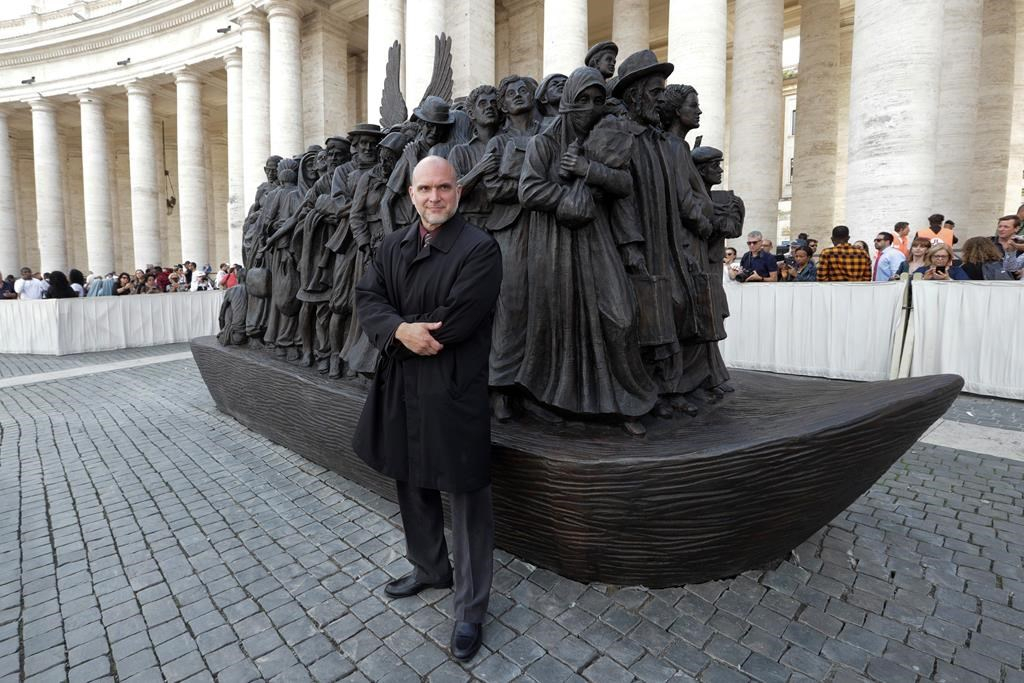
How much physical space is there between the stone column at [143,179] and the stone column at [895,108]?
1043 inches

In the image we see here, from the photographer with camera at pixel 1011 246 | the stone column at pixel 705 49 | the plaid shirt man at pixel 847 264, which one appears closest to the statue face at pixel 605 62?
the plaid shirt man at pixel 847 264

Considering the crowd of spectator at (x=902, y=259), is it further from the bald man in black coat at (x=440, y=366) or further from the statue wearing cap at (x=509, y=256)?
the bald man in black coat at (x=440, y=366)

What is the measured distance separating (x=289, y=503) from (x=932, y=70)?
36.2ft

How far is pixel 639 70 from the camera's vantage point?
→ 309 cm

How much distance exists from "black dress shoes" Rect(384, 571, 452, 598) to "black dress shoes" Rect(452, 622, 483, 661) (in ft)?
1.43

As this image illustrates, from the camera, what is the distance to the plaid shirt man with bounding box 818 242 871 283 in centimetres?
766

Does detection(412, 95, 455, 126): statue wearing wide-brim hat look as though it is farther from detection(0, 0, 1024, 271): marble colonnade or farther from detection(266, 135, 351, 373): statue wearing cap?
detection(0, 0, 1024, 271): marble colonnade

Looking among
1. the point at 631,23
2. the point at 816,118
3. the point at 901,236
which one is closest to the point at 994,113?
the point at 816,118

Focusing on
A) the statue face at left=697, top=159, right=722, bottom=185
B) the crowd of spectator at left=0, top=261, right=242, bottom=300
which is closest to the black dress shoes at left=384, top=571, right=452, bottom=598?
the statue face at left=697, top=159, right=722, bottom=185

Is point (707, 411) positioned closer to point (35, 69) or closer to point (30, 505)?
point (30, 505)

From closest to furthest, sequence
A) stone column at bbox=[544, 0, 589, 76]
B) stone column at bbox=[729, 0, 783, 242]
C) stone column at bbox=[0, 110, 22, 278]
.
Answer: stone column at bbox=[544, 0, 589, 76], stone column at bbox=[729, 0, 783, 242], stone column at bbox=[0, 110, 22, 278]

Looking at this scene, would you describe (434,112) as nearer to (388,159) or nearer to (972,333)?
(388,159)

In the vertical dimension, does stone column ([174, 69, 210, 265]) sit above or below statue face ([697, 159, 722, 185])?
above

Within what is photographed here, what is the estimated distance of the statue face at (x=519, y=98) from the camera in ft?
11.1
